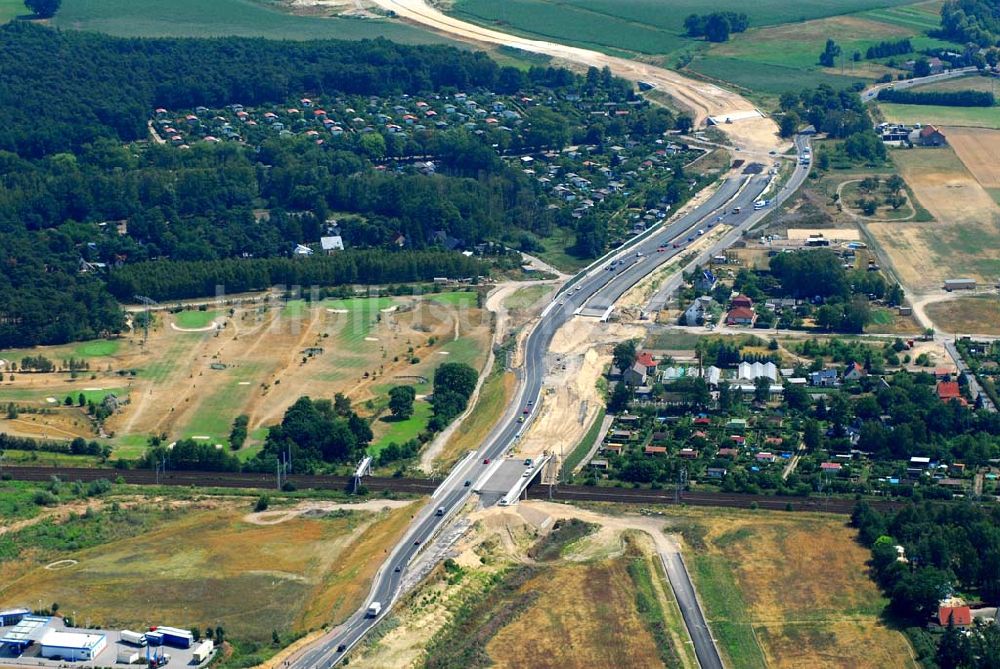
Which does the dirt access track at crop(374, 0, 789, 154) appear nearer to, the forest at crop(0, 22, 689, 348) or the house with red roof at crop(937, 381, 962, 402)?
the forest at crop(0, 22, 689, 348)

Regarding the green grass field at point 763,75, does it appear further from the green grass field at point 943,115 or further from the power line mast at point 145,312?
the power line mast at point 145,312

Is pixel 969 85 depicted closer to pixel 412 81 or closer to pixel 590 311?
pixel 412 81

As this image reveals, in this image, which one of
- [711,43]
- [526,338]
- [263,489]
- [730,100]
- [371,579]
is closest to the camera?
[371,579]

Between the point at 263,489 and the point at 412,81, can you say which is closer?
the point at 263,489

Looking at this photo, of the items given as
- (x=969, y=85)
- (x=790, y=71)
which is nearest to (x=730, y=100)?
(x=790, y=71)

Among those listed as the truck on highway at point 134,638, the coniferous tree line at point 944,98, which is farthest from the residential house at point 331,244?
the coniferous tree line at point 944,98

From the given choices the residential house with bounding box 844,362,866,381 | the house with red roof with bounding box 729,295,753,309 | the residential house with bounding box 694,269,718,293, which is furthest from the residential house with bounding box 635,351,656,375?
the residential house with bounding box 694,269,718,293
